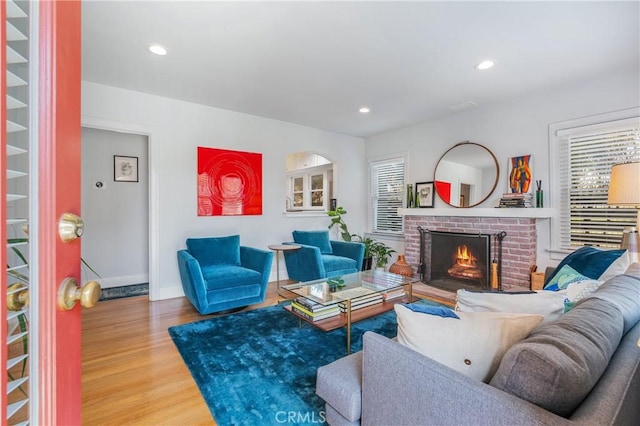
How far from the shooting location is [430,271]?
437 cm

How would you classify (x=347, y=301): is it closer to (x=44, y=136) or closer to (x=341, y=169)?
(x=44, y=136)

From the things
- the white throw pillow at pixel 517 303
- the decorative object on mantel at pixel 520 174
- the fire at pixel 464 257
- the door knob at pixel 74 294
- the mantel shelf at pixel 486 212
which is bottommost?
the fire at pixel 464 257

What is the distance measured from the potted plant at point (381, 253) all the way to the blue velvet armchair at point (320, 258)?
0.79 m

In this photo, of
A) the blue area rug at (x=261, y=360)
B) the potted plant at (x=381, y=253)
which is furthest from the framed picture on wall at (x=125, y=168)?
the potted plant at (x=381, y=253)

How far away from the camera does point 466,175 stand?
13.4 feet

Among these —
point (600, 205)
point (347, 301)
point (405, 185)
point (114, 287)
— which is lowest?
point (114, 287)

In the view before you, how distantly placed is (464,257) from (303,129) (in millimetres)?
3062

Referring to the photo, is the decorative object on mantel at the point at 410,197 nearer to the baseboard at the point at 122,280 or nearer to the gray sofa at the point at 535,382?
the gray sofa at the point at 535,382

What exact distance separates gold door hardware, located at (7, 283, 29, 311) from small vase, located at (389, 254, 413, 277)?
173 inches

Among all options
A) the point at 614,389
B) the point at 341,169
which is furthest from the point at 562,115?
the point at 614,389

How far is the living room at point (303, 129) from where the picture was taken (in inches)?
113

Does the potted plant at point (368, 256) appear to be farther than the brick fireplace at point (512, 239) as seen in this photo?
Yes

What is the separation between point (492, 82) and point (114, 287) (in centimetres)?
538

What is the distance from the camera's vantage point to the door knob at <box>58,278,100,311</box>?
542 millimetres
